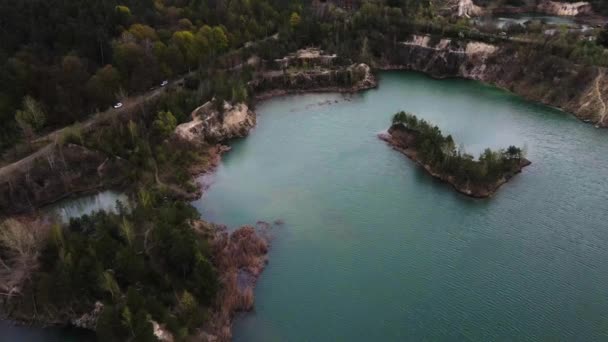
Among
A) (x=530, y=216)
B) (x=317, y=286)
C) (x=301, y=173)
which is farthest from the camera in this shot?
(x=301, y=173)

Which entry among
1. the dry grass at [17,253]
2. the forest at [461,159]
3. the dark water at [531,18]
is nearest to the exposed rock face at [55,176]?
the dry grass at [17,253]

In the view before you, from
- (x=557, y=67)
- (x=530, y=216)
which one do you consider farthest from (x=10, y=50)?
(x=557, y=67)

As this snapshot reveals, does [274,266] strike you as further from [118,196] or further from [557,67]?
[557,67]

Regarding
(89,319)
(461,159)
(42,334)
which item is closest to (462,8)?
(461,159)

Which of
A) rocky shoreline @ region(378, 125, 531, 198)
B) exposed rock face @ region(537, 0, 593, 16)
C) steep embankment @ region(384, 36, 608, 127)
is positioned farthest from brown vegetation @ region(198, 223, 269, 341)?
exposed rock face @ region(537, 0, 593, 16)

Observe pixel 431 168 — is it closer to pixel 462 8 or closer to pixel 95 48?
pixel 95 48
